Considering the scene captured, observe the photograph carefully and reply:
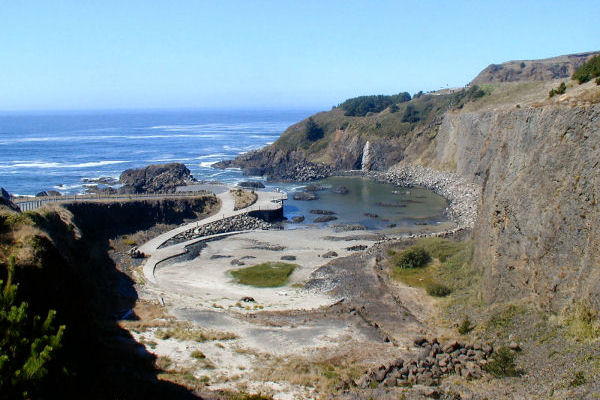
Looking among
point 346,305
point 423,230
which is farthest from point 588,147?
point 423,230

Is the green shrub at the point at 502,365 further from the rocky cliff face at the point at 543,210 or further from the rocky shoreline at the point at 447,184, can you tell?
the rocky shoreline at the point at 447,184

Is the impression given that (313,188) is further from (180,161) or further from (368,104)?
(368,104)

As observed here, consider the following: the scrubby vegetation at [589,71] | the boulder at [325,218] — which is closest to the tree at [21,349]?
the scrubby vegetation at [589,71]

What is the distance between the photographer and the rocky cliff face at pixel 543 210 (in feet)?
76.0

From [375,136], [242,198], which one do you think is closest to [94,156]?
[375,136]

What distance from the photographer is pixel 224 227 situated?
179 feet

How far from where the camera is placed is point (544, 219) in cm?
2623

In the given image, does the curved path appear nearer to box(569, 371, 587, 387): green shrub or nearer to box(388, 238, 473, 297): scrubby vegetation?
box(388, 238, 473, 297): scrubby vegetation

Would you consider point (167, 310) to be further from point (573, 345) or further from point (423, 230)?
point (423, 230)

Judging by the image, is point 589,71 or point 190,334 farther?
point 589,71

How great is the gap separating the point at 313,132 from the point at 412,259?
7931 cm

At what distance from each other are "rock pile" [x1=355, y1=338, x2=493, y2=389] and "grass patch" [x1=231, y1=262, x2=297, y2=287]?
1582 cm

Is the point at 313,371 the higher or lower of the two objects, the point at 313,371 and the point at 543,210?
the lower

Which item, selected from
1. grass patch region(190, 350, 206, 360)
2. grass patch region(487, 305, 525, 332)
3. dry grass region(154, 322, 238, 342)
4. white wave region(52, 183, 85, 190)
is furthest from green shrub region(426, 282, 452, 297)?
white wave region(52, 183, 85, 190)
